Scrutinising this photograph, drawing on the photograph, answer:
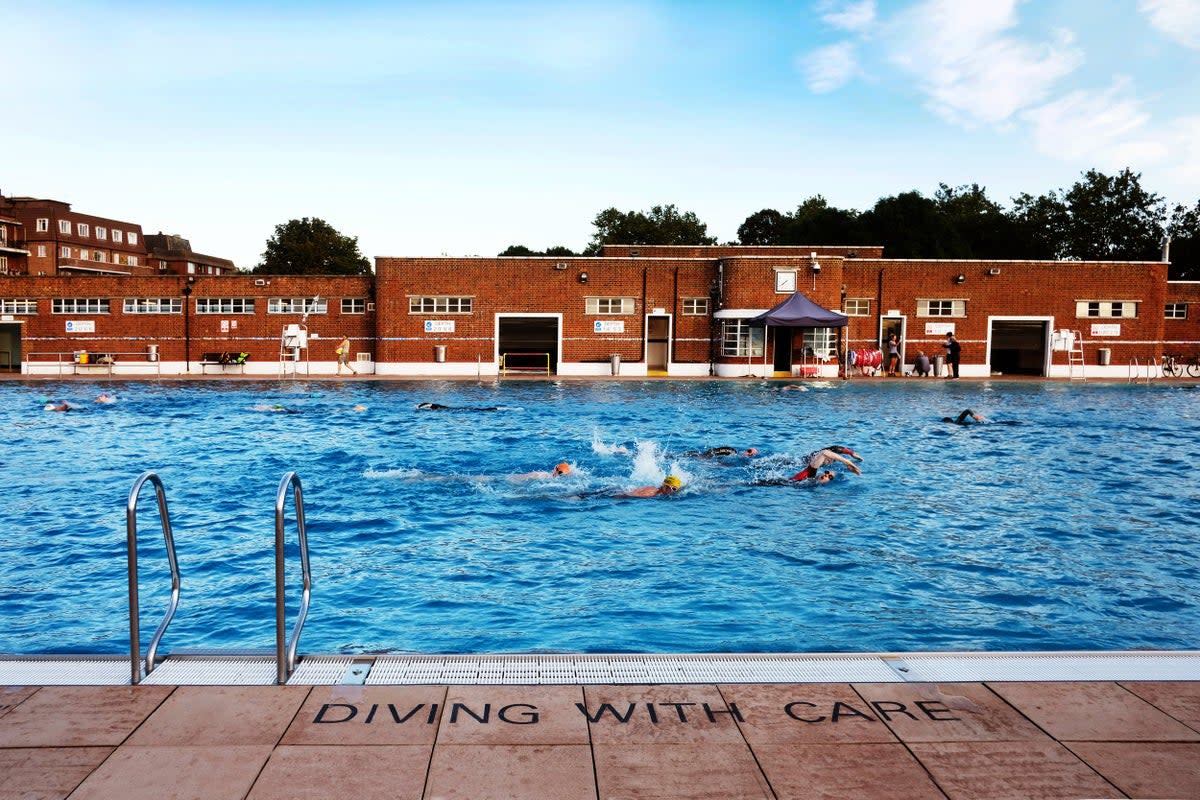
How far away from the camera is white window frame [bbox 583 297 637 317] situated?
36.2 m

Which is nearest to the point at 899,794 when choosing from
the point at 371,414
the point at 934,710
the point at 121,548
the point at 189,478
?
the point at 934,710

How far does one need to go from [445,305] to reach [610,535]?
1072 inches

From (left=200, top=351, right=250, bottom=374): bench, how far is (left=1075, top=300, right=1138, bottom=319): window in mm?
35566

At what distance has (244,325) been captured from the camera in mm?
36562

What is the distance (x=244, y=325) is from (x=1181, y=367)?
41077 mm

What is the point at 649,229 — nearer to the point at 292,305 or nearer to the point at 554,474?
the point at 292,305

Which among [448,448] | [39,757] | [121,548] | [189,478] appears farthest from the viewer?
[448,448]

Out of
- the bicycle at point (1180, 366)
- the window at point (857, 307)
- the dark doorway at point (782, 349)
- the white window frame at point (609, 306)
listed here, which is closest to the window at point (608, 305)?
the white window frame at point (609, 306)

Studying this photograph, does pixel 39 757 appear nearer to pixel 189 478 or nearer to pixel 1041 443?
pixel 189 478

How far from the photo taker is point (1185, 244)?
60344 mm

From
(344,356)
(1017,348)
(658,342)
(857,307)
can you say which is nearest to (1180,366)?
(1017,348)

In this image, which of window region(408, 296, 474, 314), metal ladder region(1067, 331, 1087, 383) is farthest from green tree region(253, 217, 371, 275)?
metal ladder region(1067, 331, 1087, 383)

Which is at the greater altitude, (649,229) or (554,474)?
(649,229)

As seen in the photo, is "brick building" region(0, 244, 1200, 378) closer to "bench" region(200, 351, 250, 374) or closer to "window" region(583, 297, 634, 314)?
"window" region(583, 297, 634, 314)
